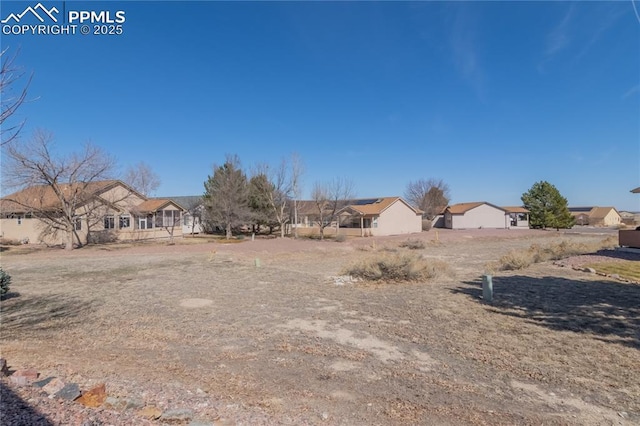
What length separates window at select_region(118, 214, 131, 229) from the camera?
32.6 m

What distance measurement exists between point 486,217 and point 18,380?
60.3m

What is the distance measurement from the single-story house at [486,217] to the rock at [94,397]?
57381 millimetres

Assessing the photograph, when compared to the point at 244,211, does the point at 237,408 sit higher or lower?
lower

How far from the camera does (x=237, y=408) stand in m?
3.94

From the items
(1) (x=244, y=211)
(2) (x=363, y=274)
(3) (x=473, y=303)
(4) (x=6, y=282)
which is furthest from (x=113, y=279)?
(1) (x=244, y=211)

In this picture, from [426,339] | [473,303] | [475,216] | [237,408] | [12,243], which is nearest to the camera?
[237,408]

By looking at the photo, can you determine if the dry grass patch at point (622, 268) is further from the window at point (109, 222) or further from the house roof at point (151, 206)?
the window at point (109, 222)

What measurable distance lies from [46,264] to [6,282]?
927 centimetres

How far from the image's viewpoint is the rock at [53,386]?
148 inches

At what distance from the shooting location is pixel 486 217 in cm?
5622

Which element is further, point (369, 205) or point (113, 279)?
point (369, 205)

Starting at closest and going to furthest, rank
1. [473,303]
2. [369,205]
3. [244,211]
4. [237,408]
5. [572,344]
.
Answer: [237,408], [572,344], [473,303], [244,211], [369,205]

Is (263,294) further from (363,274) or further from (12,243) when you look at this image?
(12,243)

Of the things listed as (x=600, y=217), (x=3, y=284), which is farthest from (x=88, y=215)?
(x=600, y=217)
